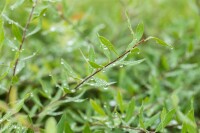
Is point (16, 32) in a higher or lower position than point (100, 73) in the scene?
higher

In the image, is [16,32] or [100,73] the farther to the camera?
[100,73]

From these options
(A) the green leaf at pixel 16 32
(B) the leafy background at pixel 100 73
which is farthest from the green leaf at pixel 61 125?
(A) the green leaf at pixel 16 32

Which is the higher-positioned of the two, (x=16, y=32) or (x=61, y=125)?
(x=16, y=32)

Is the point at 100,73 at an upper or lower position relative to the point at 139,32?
lower

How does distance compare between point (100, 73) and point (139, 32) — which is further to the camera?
point (100, 73)

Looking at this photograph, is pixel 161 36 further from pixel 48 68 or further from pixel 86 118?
pixel 86 118

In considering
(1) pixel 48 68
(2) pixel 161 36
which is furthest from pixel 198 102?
(1) pixel 48 68

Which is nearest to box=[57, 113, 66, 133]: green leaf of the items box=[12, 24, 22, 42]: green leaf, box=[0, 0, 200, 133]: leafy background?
box=[0, 0, 200, 133]: leafy background

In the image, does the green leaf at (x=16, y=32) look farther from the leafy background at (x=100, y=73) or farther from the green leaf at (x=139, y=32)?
the green leaf at (x=139, y=32)

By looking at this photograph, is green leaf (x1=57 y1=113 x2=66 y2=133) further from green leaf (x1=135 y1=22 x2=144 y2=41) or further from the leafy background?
green leaf (x1=135 y1=22 x2=144 y2=41)
